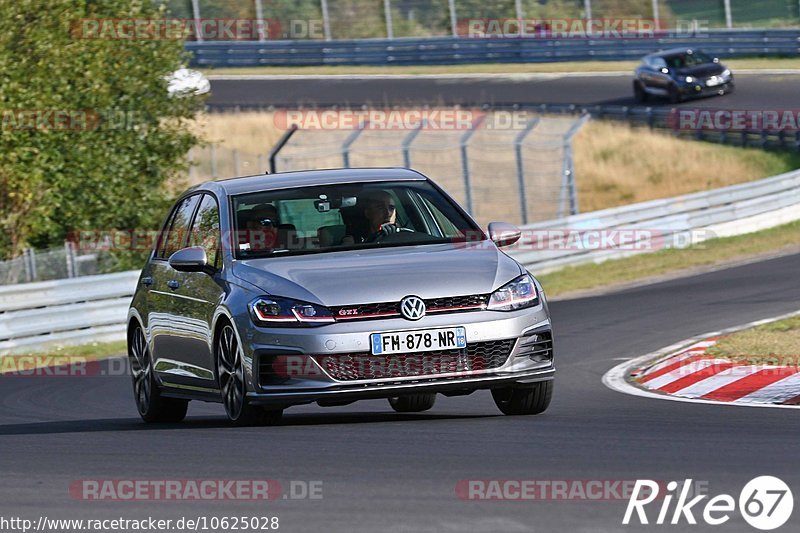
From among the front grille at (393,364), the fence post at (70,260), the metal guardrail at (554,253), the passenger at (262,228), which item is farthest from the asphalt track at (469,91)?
the front grille at (393,364)

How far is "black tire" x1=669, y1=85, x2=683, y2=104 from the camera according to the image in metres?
40.4

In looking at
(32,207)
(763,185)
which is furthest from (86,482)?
(763,185)

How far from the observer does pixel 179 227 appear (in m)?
10.8

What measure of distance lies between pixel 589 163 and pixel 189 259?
97.7 ft

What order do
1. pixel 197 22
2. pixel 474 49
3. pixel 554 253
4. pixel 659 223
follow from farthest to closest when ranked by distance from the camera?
pixel 197 22, pixel 474 49, pixel 659 223, pixel 554 253

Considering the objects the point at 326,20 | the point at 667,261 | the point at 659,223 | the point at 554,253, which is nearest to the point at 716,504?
the point at 554,253

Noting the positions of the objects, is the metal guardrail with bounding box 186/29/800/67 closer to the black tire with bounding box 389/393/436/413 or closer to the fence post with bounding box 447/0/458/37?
the fence post with bounding box 447/0/458/37

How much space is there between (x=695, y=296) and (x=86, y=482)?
13.3 m

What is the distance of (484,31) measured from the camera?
170 ft

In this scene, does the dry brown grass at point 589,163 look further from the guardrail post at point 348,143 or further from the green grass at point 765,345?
the green grass at point 765,345

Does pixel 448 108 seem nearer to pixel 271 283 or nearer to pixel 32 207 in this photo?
pixel 32 207

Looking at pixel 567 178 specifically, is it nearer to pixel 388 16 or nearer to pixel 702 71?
pixel 702 71

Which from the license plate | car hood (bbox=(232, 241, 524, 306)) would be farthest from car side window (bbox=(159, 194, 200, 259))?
the license plate

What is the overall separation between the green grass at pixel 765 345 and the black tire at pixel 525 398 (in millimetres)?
3608
